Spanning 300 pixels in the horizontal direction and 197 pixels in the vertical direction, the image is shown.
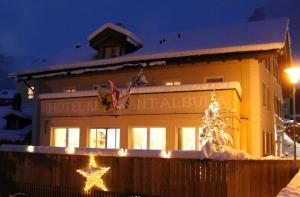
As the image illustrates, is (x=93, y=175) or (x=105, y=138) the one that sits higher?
(x=105, y=138)

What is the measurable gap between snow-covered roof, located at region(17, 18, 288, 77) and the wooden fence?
276 inches

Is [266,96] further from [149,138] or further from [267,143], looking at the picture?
[149,138]

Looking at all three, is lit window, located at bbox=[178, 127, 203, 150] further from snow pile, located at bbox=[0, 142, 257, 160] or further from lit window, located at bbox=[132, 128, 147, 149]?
snow pile, located at bbox=[0, 142, 257, 160]

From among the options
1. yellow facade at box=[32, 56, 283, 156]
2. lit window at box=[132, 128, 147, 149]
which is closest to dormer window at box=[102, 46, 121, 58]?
yellow facade at box=[32, 56, 283, 156]

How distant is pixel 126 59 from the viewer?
981 inches

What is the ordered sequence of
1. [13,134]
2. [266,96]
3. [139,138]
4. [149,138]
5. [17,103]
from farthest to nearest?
[17,103], [13,134], [266,96], [139,138], [149,138]

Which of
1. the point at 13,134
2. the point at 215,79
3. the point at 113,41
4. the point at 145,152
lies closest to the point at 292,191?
the point at 145,152

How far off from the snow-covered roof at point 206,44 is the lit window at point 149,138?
4.62m

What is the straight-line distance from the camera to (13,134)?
30297 millimetres

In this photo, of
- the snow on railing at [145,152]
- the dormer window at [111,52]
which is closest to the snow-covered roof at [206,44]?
the dormer window at [111,52]

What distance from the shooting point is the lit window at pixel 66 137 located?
23625 millimetres

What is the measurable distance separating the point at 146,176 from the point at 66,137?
1134cm

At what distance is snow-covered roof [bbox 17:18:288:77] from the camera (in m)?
22.1

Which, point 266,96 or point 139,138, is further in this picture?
point 266,96
